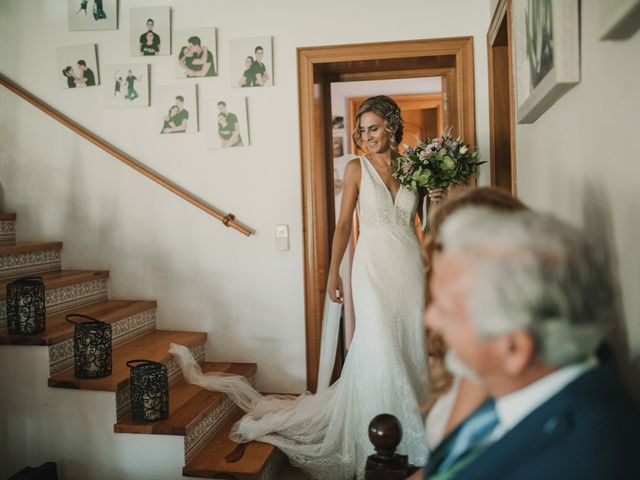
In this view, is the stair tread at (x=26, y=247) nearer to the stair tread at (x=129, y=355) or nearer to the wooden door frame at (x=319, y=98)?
the stair tread at (x=129, y=355)

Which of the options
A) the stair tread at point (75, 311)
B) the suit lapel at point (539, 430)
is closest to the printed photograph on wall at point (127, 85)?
the stair tread at point (75, 311)

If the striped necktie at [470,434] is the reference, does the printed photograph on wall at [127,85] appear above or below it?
above

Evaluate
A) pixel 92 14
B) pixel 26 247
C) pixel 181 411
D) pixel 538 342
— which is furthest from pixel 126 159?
pixel 538 342

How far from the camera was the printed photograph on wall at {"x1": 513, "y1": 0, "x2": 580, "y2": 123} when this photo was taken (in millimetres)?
1444

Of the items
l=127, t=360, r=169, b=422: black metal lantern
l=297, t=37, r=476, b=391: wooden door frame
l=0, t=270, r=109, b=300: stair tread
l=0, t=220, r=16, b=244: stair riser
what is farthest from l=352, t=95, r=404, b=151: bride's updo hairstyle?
l=0, t=220, r=16, b=244: stair riser

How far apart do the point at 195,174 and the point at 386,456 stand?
2997mm

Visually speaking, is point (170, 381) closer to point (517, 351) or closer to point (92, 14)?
point (92, 14)

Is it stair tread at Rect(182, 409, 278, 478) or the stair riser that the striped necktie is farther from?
the stair riser

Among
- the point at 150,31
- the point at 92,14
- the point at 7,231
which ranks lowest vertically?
the point at 7,231

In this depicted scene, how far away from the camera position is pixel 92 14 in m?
3.84

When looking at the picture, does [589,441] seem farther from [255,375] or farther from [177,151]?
[177,151]

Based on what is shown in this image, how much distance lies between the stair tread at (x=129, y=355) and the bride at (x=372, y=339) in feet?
1.43

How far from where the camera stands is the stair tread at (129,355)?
264cm

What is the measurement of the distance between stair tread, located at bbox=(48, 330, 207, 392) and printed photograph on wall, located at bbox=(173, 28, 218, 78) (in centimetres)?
172
